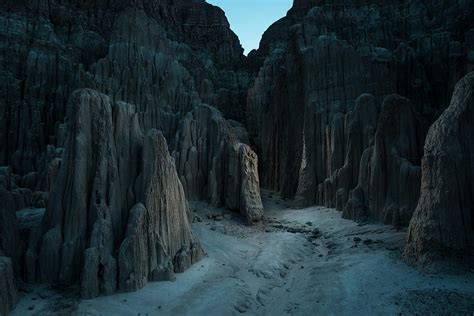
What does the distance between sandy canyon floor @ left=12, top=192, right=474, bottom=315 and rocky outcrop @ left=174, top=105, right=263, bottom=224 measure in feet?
16.9

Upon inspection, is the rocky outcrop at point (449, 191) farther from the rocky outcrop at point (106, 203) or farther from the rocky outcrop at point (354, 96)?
the rocky outcrop at point (106, 203)

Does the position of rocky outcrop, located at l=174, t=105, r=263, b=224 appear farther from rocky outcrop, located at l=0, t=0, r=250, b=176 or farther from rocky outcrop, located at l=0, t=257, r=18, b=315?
rocky outcrop, located at l=0, t=257, r=18, b=315

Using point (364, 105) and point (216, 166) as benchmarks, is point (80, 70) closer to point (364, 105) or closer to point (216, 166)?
point (216, 166)

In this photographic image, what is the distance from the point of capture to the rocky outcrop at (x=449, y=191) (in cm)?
1483

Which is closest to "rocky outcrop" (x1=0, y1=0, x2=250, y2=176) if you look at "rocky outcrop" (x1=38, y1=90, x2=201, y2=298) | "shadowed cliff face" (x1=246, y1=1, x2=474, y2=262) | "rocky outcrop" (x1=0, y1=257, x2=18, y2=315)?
"shadowed cliff face" (x1=246, y1=1, x2=474, y2=262)

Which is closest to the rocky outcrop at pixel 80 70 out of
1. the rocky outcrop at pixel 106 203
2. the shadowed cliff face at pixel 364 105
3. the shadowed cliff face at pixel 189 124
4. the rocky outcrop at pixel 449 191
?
the shadowed cliff face at pixel 189 124

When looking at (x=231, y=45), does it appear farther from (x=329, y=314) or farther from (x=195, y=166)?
(x=329, y=314)

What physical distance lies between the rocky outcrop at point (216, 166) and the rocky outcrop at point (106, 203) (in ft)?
35.1

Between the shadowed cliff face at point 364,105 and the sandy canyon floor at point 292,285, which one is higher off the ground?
the shadowed cliff face at point 364,105

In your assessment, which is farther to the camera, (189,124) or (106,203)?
(189,124)

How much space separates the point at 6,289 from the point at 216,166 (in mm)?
19253

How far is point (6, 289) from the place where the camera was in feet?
39.8

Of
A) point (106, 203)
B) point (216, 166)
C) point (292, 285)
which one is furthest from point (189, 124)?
point (292, 285)

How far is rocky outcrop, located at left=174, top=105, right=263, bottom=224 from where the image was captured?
94.2ft
